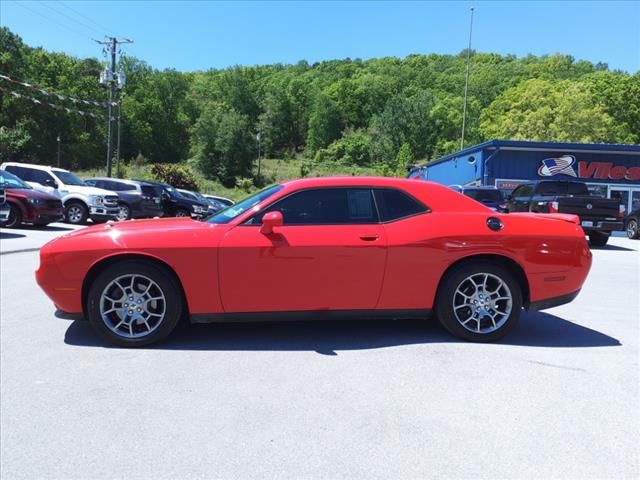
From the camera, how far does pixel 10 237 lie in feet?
39.8

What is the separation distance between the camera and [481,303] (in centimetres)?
455

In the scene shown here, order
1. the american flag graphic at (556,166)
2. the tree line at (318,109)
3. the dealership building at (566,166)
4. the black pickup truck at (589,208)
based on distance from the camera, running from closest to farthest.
Result: the black pickup truck at (589,208), the dealership building at (566,166), the american flag graphic at (556,166), the tree line at (318,109)

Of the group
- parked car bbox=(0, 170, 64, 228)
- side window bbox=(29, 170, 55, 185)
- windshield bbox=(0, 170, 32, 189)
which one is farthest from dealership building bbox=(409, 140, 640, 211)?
windshield bbox=(0, 170, 32, 189)

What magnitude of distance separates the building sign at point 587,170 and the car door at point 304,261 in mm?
24080

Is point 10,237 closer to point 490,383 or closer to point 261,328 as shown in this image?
point 261,328

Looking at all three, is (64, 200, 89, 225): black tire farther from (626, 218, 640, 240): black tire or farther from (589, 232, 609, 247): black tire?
(626, 218, 640, 240): black tire

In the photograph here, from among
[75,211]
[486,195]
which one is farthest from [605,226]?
[75,211]

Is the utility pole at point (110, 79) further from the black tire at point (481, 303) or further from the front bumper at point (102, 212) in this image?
the black tire at point (481, 303)

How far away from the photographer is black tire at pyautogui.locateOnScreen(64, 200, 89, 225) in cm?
1708

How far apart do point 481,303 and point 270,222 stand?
2.05 m

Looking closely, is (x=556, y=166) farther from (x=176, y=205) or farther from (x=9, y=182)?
(x=9, y=182)

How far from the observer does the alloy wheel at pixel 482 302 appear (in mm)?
4547

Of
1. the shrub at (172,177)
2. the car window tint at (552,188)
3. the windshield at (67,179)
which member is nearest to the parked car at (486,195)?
the car window tint at (552,188)

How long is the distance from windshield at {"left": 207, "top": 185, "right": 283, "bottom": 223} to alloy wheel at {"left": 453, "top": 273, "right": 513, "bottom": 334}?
1.95 m
